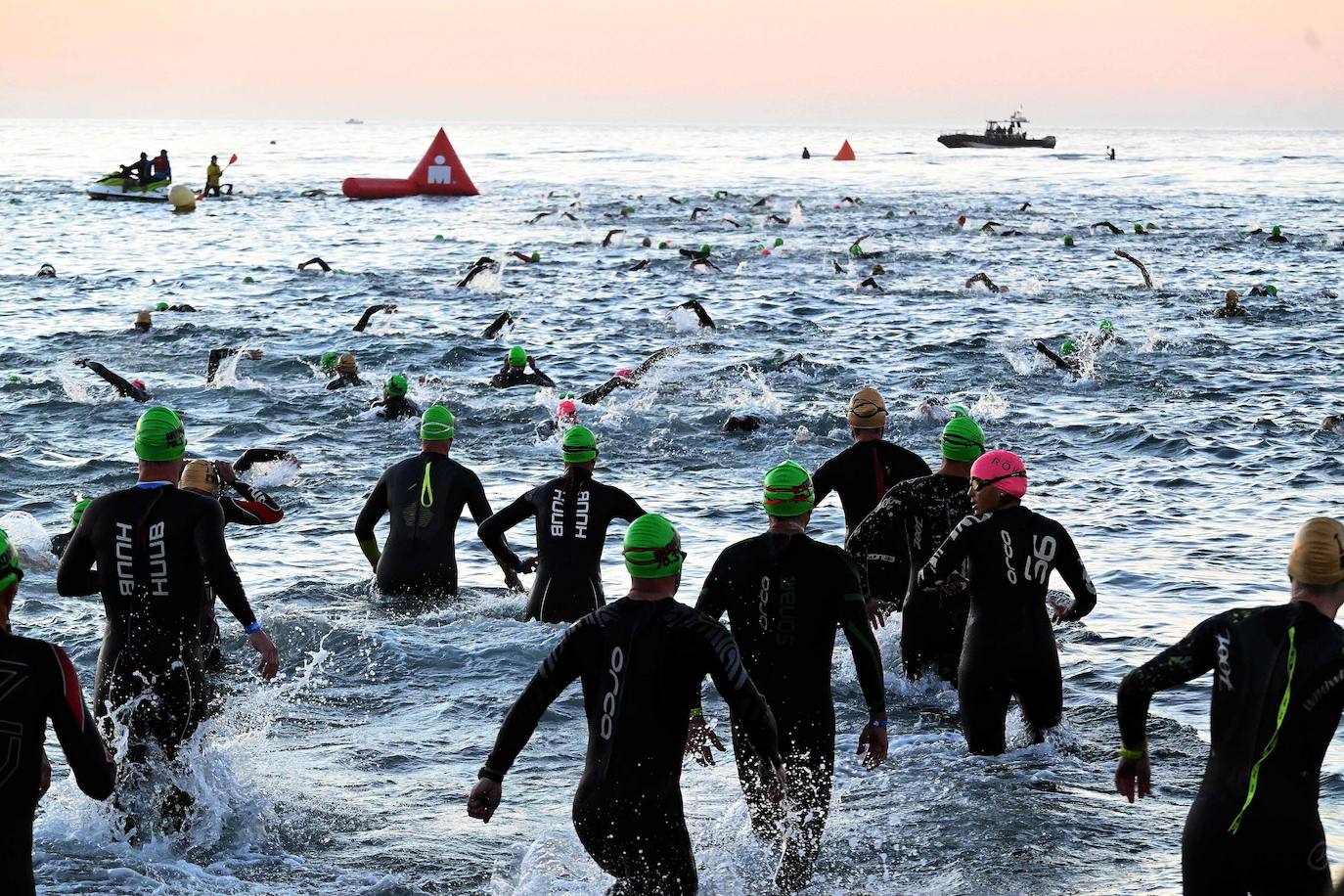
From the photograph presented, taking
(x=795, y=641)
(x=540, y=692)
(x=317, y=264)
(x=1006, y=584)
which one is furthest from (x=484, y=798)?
(x=317, y=264)

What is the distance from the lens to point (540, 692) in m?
5.03

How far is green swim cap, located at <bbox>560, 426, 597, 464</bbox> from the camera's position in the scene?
904 centimetres

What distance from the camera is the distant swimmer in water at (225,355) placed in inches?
794

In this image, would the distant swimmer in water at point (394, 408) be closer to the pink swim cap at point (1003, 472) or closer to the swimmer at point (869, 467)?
the swimmer at point (869, 467)

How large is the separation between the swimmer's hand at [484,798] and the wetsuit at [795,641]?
4.16 ft

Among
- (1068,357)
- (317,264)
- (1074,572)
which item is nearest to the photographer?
(1074,572)

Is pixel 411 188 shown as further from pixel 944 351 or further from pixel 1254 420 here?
pixel 1254 420

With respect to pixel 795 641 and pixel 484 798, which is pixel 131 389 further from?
pixel 484 798

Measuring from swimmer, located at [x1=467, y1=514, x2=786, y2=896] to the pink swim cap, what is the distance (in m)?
2.46

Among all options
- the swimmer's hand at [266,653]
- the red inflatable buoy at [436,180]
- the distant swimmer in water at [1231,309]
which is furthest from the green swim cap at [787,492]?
the red inflatable buoy at [436,180]

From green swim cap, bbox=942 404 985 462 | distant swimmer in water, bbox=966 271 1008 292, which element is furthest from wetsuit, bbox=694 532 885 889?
distant swimmer in water, bbox=966 271 1008 292

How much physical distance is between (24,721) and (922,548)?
16.6ft

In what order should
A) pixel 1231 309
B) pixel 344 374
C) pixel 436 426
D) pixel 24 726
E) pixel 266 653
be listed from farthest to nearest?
pixel 1231 309 < pixel 344 374 < pixel 436 426 < pixel 266 653 < pixel 24 726

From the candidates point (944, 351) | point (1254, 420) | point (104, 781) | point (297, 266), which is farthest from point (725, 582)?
point (297, 266)
